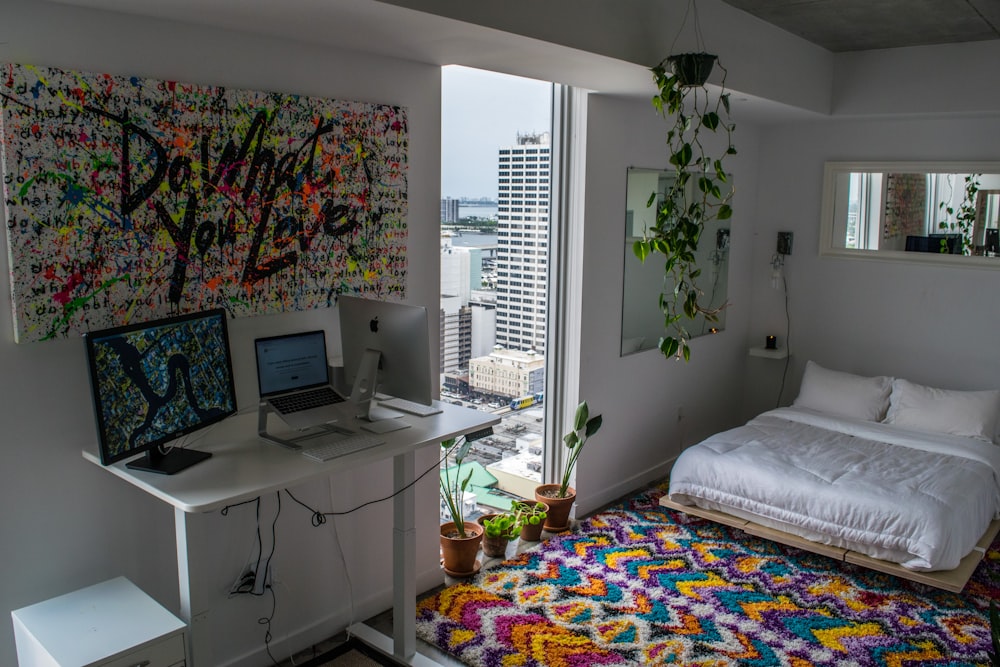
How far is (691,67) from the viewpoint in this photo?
3.54m

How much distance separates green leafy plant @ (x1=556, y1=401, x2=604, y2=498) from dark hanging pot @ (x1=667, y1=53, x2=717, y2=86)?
1703mm

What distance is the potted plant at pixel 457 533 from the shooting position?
149 inches

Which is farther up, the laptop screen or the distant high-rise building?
the distant high-rise building

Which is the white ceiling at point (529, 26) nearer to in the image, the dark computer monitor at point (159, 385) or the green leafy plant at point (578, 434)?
the dark computer monitor at point (159, 385)

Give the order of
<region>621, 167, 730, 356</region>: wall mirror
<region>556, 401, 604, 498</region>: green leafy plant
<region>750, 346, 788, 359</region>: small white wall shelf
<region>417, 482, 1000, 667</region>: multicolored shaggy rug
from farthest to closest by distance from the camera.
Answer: <region>750, 346, 788, 359</region>: small white wall shelf
<region>621, 167, 730, 356</region>: wall mirror
<region>556, 401, 604, 498</region>: green leafy plant
<region>417, 482, 1000, 667</region>: multicolored shaggy rug

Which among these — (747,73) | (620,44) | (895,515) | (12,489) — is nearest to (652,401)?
(895,515)

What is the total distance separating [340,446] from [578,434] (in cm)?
202

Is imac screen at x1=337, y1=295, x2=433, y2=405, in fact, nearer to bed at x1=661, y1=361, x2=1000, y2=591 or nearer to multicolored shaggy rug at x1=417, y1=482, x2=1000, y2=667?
multicolored shaggy rug at x1=417, y1=482, x2=1000, y2=667

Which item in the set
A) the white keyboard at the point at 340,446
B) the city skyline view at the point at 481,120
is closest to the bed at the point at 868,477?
the city skyline view at the point at 481,120

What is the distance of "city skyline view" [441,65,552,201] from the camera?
3.80 metres

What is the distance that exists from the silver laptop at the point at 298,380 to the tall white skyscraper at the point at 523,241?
1440mm

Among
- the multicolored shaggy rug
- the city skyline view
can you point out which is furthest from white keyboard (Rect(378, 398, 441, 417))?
the city skyline view

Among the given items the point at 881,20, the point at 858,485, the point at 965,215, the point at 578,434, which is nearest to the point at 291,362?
the point at 578,434

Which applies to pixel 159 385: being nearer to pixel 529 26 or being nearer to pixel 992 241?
pixel 529 26
